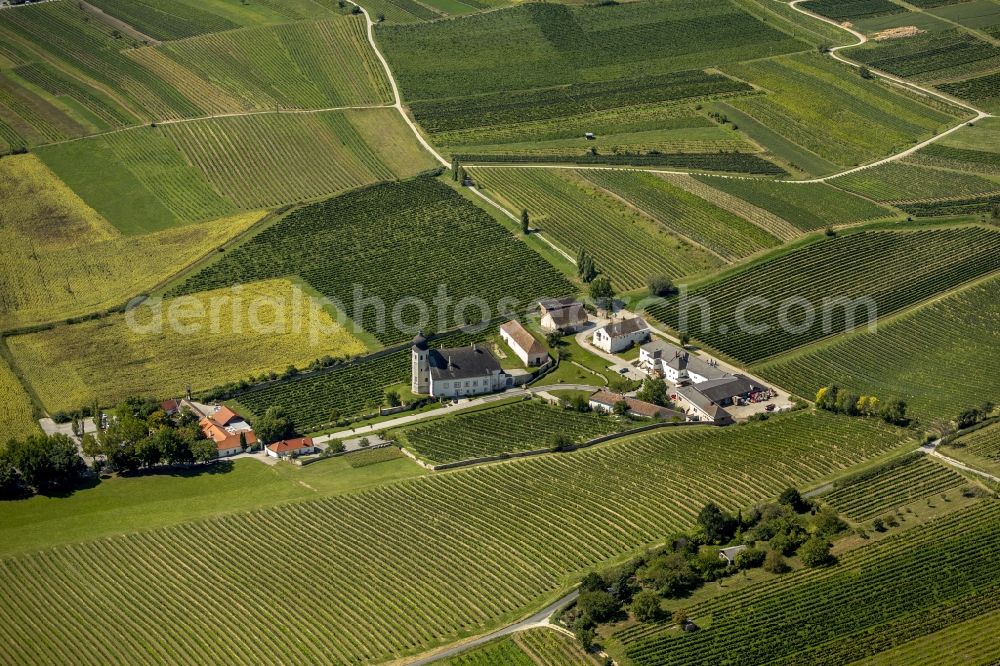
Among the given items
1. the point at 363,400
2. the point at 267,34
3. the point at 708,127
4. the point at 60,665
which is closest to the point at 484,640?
the point at 60,665

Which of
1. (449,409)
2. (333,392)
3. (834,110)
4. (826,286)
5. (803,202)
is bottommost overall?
(449,409)

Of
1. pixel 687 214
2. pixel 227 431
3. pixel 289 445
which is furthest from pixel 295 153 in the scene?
pixel 289 445

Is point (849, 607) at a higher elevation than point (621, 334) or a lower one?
lower

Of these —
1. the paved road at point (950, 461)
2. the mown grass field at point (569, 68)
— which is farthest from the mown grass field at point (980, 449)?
the mown grass field at point (569, 68)

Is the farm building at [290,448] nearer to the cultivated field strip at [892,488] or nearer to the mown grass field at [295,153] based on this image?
the cultivated field strip at [892,488]

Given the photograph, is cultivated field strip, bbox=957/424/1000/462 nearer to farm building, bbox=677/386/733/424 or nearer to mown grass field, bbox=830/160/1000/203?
farm building, bbox=677/386/733/424

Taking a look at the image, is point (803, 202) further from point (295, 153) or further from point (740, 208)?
point (295, 153)
